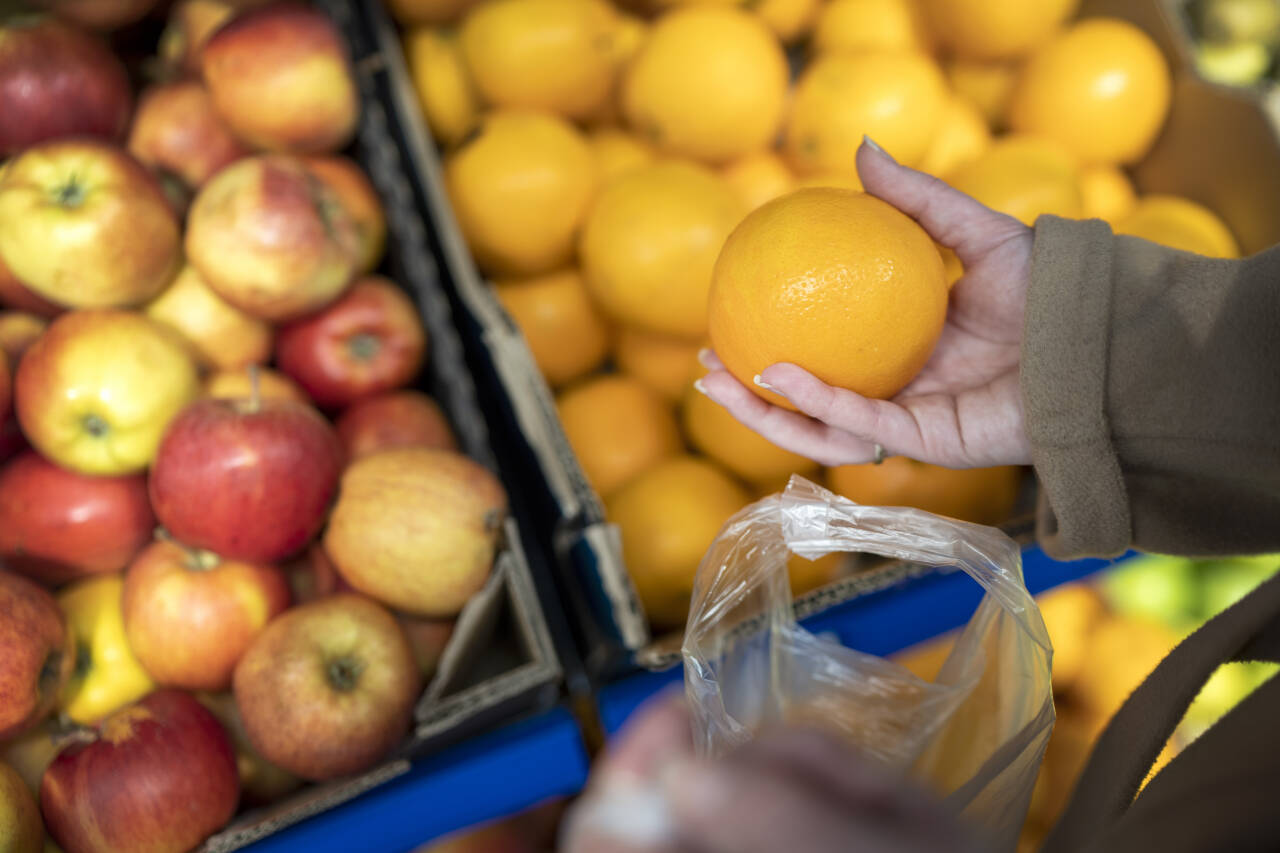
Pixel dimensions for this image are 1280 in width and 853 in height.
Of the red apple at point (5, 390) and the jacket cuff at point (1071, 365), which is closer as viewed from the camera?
the jacket cuff at point (1071, 365)

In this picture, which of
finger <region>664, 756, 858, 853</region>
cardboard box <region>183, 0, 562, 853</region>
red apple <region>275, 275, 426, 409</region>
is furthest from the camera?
red apple <region>275, 275, 426, 409</region>

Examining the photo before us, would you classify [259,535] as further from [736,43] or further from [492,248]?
[736,43]

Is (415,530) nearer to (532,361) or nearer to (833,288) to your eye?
(532,361)

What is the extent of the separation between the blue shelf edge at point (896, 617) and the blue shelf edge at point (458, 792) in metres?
0.07

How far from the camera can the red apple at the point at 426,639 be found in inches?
35.2

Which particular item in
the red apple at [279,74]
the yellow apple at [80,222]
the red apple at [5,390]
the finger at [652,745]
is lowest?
the red apple at [5,390]

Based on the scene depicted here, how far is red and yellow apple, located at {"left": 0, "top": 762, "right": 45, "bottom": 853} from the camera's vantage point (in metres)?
0.66

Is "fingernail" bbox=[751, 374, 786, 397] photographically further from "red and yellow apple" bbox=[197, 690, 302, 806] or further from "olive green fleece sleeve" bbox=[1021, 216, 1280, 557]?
"red and yellow apple" bbox=[197, 690, 302, 806]

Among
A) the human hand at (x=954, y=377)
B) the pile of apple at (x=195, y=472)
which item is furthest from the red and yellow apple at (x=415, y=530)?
the human hand at (x=954, y=377)

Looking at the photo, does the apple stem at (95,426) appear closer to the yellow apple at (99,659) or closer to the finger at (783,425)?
the yellow apple at (99,659)

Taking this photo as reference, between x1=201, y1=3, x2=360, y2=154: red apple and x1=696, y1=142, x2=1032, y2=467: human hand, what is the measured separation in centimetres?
70

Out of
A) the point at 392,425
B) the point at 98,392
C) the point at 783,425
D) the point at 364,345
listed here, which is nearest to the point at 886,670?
the point at 783,425

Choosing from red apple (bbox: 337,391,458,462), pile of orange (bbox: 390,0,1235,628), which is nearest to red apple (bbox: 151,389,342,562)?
red apple (bbox: 337,391,458,462)

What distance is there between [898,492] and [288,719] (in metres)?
0.69
